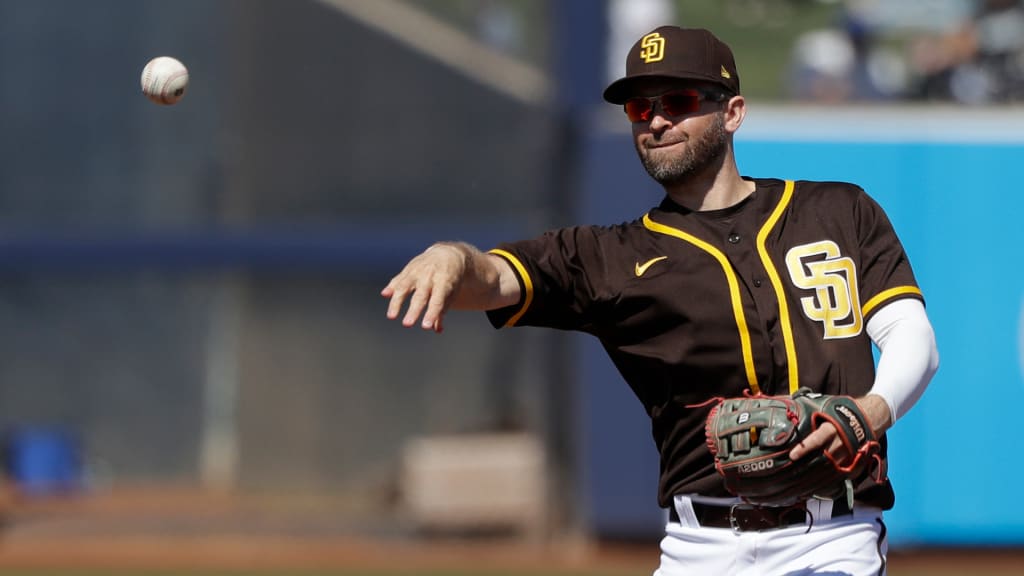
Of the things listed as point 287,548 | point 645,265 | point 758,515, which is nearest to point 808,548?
point 758,515

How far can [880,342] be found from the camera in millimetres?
3455

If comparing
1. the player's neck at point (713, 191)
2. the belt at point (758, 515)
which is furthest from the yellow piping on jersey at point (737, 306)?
the belt at point (758, 515)

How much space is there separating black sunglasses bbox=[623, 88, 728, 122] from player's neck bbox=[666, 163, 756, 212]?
7.3 inches

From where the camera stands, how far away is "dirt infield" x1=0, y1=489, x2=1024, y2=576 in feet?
30.7

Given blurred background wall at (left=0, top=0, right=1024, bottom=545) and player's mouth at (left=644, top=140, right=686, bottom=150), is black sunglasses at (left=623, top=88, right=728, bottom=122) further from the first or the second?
blurred background wall at (left=0, top=0, right=1024, bottom=545)

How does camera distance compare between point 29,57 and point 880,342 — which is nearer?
point 880,342

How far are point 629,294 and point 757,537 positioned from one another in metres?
0.67

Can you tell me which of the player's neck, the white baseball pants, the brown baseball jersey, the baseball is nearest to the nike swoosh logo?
the brown baseball jersey

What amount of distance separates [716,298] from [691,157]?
370 mm

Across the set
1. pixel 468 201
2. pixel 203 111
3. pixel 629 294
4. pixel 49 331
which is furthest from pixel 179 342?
pixel 629 294

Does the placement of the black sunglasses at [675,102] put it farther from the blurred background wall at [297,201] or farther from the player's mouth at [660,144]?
the blurred background wall at [297,201]

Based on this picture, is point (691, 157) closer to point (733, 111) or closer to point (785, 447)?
point (733, 111)

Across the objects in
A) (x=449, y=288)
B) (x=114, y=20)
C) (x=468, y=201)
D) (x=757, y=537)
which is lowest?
(x=757, y=537)

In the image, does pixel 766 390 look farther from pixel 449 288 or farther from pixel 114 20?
pixel 114 20
